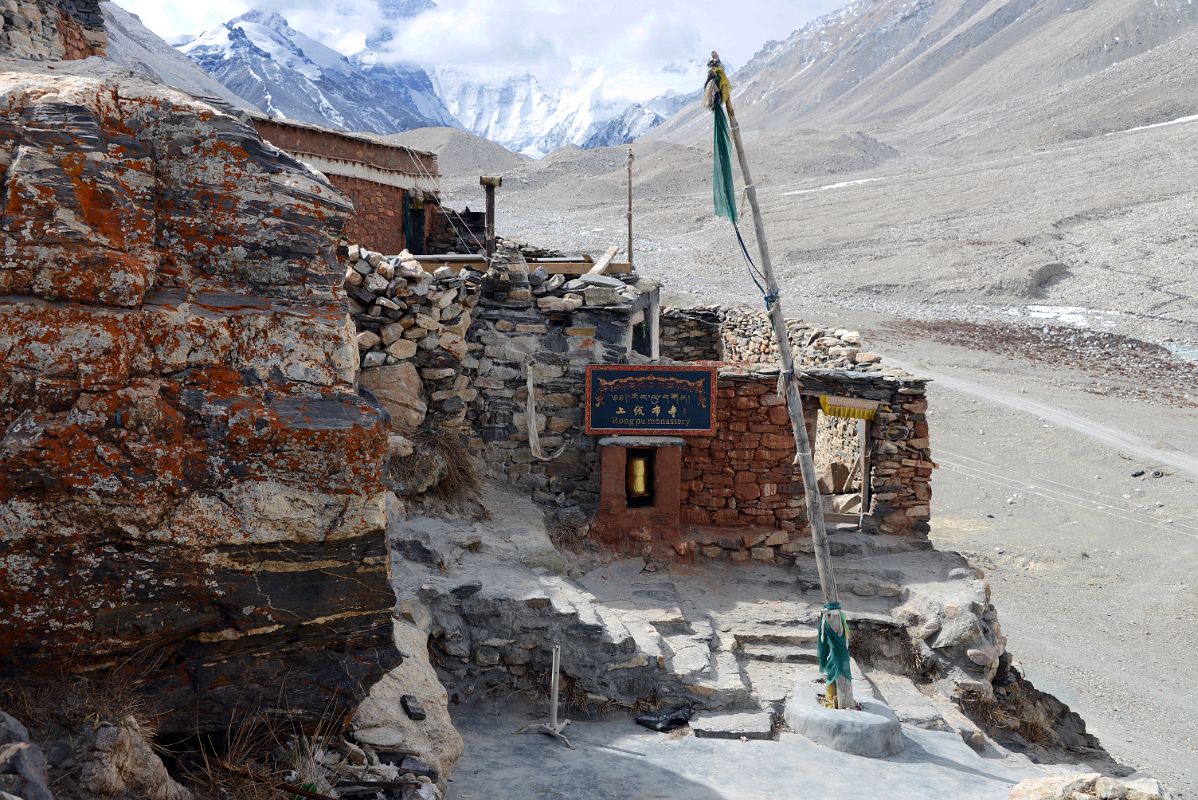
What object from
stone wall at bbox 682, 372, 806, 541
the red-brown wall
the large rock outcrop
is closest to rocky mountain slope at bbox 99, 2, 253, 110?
the red-brown wall

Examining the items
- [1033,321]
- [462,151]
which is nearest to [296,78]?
[462,151]

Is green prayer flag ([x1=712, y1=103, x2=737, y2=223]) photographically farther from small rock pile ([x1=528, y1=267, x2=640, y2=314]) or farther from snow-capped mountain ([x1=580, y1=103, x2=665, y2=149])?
snow-capped mountain ([x1=580, y1=103, x2=665, y2=149])

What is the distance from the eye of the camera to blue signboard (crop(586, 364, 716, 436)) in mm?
12047

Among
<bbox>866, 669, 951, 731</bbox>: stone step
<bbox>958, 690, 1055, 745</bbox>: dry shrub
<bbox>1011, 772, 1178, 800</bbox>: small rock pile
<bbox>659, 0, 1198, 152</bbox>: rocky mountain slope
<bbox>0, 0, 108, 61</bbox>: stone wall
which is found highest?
<bbox>659, 0, 1198, 152</bbox>: rocky mountain slope

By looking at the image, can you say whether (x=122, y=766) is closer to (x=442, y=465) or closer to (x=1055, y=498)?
(x=442, y=465)

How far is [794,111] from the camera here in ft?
377

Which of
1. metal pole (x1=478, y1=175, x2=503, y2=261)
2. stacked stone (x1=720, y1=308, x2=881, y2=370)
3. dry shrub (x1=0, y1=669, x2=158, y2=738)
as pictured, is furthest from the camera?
metal pole (x1=478, y1=175, x2=503, y2=261)

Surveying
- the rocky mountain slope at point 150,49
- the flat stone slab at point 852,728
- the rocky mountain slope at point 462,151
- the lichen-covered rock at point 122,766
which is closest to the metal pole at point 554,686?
the flat stone slab at point 852,728

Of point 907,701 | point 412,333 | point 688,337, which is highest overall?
point 688,337

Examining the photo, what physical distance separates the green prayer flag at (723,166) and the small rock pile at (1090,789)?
510 cm

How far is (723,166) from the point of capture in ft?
29.8

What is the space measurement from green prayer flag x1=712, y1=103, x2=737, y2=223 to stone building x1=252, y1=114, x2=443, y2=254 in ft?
32.8

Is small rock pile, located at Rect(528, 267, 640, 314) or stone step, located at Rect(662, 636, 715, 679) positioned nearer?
stone step, located at Rect(662, 636, 715, 679)

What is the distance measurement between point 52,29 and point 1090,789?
14541mm
